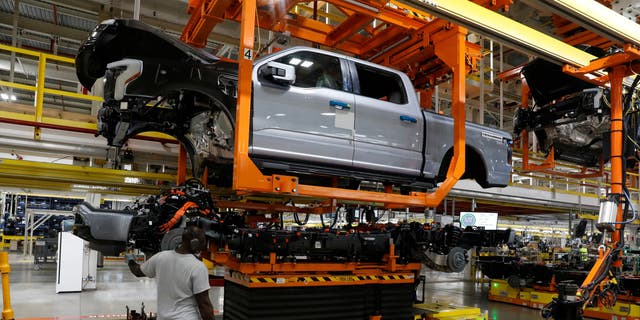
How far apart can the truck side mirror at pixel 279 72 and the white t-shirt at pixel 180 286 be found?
1747mm

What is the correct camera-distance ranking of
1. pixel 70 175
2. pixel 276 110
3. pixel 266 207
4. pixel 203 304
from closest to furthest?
pixel 203 304
pixel 276 110
pixel 70 175
pixel 266 207

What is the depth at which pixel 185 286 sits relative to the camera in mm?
3256

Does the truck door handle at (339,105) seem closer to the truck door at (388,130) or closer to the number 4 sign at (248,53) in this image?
the truck door at (388,130)

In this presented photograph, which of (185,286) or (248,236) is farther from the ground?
(248,236)

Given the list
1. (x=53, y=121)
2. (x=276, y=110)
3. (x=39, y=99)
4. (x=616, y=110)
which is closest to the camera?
(x=276, y=110)

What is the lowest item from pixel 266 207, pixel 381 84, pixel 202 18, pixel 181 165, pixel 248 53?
pixel 266 207

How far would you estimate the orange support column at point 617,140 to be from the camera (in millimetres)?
5328

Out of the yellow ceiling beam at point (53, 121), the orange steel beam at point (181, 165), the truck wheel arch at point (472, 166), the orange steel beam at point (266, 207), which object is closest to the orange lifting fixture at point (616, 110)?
the truck wheel arch at point (472, 166)

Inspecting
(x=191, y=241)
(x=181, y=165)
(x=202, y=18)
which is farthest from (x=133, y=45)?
(x=191, y=241)

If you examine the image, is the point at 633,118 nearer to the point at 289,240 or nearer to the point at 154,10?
the point at 289,240

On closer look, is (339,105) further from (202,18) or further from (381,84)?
(202,18)

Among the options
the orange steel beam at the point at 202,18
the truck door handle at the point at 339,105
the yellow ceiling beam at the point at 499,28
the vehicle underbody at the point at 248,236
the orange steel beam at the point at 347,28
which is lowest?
the vehicle underbody at the point at 248,236

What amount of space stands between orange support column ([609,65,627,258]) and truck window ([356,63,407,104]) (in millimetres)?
2465

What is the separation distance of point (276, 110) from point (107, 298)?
21.5 feet
